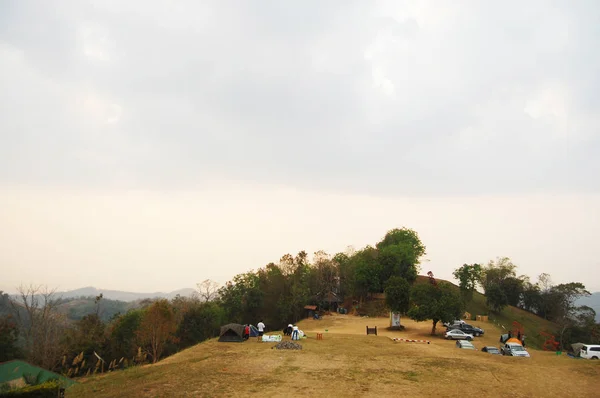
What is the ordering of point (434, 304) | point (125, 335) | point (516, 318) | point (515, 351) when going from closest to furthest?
point (515, 351) → point (434, 304) → point (125, 335) → point (516, 318)

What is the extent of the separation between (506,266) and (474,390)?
79085 millimetres

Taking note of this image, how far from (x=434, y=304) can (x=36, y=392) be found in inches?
1410

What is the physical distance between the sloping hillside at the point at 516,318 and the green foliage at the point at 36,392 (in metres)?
58.8

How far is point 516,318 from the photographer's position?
236 feet

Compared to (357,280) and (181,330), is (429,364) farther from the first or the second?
(357,280)

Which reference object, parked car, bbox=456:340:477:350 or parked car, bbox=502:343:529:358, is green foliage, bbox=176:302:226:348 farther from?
parked car, bbox=502:343:529:358

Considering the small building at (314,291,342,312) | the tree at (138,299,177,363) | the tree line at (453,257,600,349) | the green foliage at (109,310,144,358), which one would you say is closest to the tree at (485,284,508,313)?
the tree line at (453,257,600,349)

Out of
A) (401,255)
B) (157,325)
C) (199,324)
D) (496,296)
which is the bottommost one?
(199,324)

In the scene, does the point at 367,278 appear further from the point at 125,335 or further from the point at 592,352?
the point at 125,335

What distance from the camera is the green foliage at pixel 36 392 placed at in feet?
45.2

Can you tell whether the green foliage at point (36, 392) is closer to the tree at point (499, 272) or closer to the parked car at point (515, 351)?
the parked car at point (515, 351)

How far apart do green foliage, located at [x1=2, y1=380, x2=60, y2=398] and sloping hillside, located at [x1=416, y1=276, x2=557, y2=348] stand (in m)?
58.8

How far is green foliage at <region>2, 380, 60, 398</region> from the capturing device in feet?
45.2

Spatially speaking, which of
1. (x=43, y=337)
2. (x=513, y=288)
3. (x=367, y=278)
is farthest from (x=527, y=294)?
(x=43, y=337)
